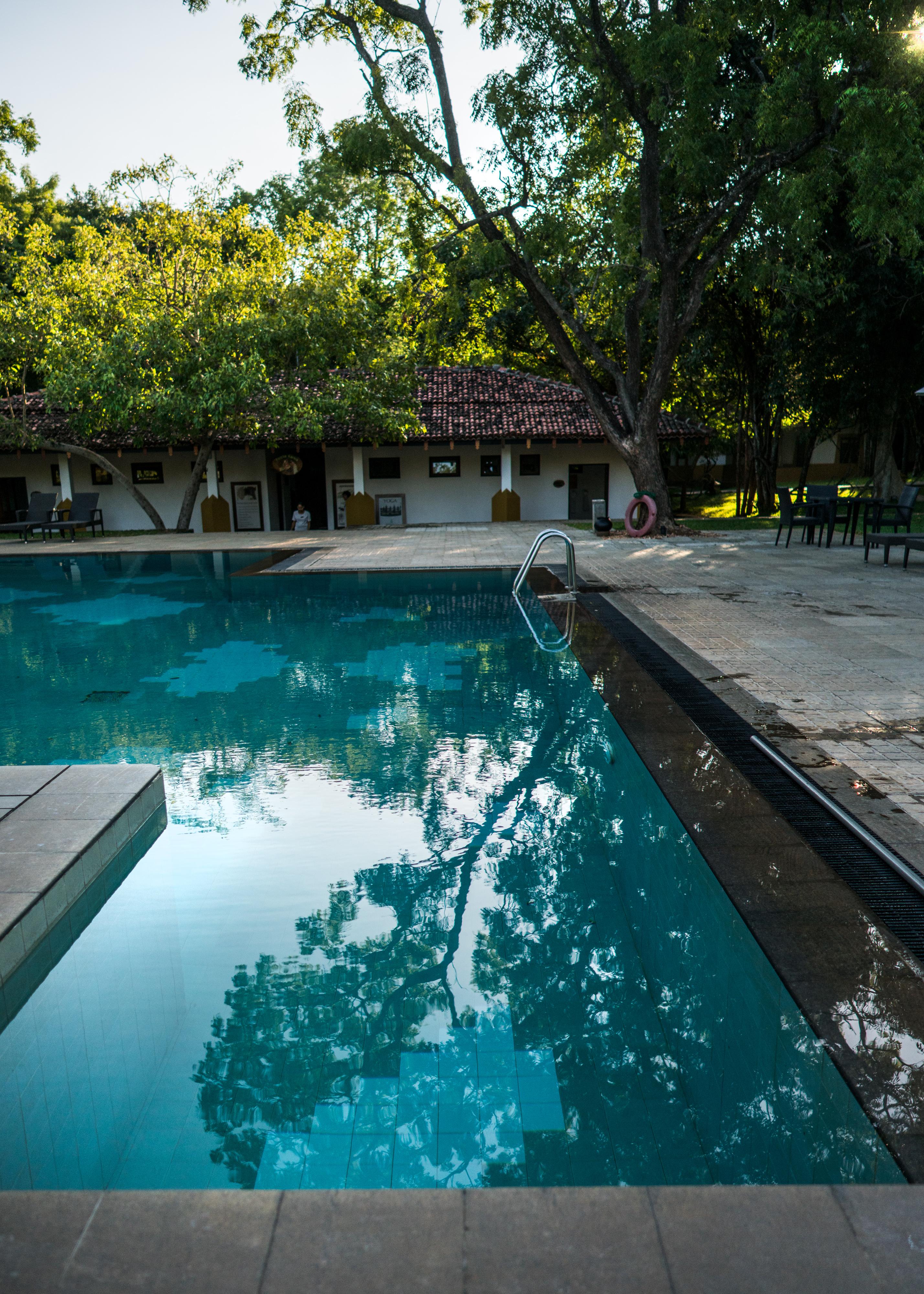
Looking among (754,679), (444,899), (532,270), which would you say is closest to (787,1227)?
(444,899)

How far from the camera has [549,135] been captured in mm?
17641

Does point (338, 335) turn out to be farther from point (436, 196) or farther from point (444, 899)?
point (444, 899)

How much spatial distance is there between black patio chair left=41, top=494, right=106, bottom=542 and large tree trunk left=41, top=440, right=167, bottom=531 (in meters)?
0.76

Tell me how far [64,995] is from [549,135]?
1795 centimetres

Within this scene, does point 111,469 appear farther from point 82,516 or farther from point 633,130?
point 633,130

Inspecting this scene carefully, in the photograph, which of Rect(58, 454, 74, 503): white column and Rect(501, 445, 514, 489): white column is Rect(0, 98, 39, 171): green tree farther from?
Rect(501, 445, 514, 489): white column

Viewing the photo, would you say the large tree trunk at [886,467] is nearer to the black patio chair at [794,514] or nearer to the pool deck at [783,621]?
the pool deck at [783,621]

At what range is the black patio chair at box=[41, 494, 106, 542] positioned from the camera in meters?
22.5

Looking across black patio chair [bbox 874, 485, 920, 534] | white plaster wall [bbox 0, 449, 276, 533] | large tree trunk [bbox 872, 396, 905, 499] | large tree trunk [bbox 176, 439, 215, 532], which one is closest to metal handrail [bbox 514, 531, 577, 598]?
black patio chair [bbox 874, 485, 920, 534]

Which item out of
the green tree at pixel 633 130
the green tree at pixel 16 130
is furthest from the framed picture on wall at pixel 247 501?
the green tree at pixel 633 130

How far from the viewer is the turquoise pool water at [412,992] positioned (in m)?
2.60

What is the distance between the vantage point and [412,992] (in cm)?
341

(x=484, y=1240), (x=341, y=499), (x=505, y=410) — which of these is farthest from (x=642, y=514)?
(x=484, y=1240)

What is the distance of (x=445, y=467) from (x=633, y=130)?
1063 cm
